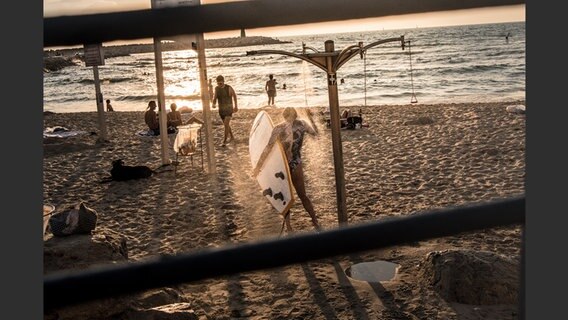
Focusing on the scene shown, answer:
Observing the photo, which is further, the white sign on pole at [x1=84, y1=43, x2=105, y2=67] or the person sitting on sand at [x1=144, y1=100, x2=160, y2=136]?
the person sitting on sand at [x1=144, y1=100, x2=160, y2=136]

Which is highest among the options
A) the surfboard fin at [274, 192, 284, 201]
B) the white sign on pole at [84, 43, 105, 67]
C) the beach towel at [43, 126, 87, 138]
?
the white sign on pole at [84, 43, 105, 67]

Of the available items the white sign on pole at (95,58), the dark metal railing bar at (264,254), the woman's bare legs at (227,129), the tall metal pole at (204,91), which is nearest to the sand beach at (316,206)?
the dark metal railing bar at (264,254)

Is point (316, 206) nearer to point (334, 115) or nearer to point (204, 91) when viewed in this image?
point (204, 91)

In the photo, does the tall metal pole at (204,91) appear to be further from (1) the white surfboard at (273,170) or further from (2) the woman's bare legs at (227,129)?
(2) the woman's bare legs at (227,129)

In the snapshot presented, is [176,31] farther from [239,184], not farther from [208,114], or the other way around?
[239,184]

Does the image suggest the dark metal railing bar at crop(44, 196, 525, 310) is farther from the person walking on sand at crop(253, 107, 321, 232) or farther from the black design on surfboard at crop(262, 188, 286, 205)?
the black design on surfboard at crop(262, 188, 286, 205)

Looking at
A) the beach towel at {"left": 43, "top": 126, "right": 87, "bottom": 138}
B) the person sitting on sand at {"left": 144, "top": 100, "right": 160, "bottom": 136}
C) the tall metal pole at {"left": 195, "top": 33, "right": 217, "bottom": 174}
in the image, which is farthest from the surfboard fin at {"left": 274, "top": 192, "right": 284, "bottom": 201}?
the beach towel at {"left": 43, "top": 126, "right": 87, "bottom": 138}

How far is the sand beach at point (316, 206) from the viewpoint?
206 inches

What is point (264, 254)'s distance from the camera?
2.32 ft

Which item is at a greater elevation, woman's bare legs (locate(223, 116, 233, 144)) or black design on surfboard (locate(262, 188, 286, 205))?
woman's bare legs (locate(223, 116, 233, 144))

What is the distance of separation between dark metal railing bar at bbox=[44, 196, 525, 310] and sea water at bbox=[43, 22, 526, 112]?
21.7 metres

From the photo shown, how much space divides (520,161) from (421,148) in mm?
2205

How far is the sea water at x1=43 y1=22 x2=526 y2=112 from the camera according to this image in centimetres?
3053

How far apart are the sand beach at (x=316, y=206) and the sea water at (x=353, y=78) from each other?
9016 millimetres
